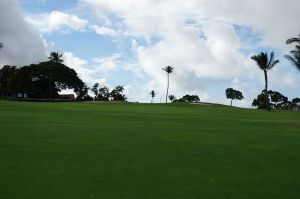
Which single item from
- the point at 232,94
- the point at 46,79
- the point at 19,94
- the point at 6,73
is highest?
the point at 6,73

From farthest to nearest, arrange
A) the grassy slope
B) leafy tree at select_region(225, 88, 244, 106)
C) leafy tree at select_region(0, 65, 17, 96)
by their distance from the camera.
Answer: leafy tree at select_region(0, 65, 17, 96)
leafy tree at select_region(225, 88, 244, 106)
the grassy slope

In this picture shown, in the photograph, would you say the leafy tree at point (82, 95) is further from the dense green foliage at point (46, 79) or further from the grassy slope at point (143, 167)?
the grassy slope at point (143, 167)

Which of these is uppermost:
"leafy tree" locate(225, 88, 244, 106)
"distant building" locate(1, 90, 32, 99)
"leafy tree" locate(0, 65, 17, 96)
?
"leafy tree" locate(0, 65, 17, 96)

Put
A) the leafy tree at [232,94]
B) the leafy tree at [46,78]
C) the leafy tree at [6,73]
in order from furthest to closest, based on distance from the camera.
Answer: the leafy tree at [6,73]
the leafy tree at [232,94]
the leafy tree at [46,78]

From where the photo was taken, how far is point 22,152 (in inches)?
532

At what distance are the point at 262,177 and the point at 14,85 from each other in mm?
100567

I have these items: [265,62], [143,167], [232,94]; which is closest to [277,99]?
[232,94]

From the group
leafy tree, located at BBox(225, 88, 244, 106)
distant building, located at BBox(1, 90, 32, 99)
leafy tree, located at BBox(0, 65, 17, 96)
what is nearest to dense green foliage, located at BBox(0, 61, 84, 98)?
distant building, located at BBox(1, 90, 32, 99)

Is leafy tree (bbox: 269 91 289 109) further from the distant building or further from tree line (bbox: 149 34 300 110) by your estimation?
the distant building

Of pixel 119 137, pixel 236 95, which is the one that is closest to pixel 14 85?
pixel 236 95

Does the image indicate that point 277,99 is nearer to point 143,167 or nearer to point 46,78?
point 46,78

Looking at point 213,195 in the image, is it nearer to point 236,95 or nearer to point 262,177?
point 262,177

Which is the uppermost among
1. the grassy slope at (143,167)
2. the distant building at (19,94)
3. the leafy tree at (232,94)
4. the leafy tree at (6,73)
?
the leafy tree at (6,73)

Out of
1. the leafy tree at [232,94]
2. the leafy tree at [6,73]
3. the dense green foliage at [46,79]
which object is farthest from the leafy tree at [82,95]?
the leafy tree at [232,94]
